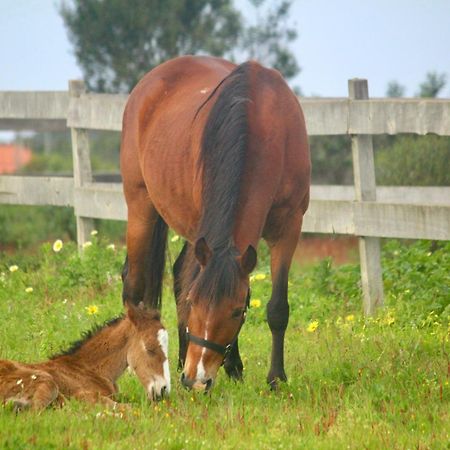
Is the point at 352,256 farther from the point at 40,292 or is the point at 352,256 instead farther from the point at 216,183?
the point at 216,183

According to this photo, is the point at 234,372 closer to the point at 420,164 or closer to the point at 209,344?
the point at 209,344

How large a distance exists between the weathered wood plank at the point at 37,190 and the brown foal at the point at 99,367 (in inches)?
195

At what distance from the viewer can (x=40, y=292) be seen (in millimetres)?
10562

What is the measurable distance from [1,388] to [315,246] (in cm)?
1019

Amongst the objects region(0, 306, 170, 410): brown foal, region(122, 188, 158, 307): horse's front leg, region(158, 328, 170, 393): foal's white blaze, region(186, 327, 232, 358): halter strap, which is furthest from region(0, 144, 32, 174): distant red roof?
region(186, 327, 232, 358): halter strap

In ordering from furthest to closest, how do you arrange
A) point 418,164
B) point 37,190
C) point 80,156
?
1. point 418,164
2. point 37,190
3. point 80,156

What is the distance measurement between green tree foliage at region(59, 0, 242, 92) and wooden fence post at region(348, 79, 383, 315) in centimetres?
2046

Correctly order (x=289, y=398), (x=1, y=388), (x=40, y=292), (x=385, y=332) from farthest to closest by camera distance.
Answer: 1. (x=40, y=292)
2. (x=385, y=332)
3. (x=289, y=398)
4. (x=1, y=388)

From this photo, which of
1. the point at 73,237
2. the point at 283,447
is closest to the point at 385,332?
the point at 283,447

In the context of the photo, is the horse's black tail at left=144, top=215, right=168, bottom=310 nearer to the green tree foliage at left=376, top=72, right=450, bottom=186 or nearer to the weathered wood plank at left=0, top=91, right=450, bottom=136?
the weathered wood plank at left=0, top=91, right=450, bottom=136

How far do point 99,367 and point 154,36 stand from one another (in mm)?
23883

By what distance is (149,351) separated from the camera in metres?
6.78

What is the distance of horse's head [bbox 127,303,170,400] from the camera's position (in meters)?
6.66

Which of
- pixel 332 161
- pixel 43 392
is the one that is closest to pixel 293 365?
pixel 43 392
